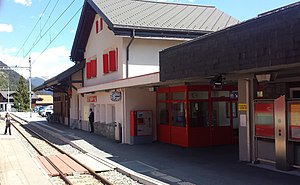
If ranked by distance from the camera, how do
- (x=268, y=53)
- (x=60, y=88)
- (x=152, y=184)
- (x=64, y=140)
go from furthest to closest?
(x=60, y=88) → (x=64, y=140) → (x=152, y=184) → (x=268, y=53)

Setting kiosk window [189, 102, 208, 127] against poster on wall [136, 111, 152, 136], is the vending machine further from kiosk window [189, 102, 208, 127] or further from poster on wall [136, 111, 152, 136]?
kiosk window [189, 102, 208, 127]

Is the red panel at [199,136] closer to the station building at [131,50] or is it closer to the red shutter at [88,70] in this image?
the station building at [131,50]

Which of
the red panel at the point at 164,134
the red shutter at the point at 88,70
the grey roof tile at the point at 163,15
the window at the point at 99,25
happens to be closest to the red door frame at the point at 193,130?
the red panel at the point at 164,134

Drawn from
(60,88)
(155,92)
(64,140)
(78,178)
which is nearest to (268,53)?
(78,178)

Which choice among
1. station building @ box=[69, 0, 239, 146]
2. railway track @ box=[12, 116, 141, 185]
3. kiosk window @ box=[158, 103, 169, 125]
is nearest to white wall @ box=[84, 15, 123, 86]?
station building @ box=[69, 0, 239, 146]

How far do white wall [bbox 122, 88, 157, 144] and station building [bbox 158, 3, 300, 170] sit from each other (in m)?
2.63

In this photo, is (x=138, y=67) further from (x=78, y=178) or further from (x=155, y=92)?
(x=78, y=178)

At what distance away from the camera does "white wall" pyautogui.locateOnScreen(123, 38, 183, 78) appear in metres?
18.4

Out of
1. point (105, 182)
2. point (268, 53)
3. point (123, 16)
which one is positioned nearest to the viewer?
point (268, 53)

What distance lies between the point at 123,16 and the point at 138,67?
3.06m

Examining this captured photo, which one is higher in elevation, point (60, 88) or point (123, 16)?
point (123, 16)

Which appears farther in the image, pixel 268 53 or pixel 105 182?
pixel 105 182

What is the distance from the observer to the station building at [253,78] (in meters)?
7.40

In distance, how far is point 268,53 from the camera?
7.58 meters
